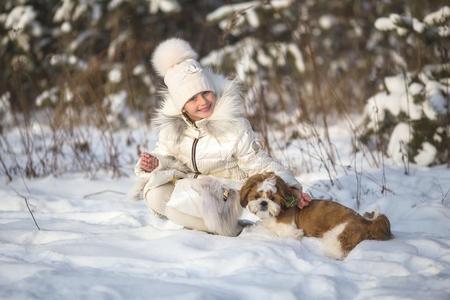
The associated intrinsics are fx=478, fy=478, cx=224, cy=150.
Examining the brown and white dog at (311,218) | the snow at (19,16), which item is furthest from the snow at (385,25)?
the snow at (19,16)

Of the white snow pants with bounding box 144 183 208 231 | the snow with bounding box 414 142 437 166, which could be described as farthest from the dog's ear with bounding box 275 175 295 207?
the snow with bounding box 414 142 437 166

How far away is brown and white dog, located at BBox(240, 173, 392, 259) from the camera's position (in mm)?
2648

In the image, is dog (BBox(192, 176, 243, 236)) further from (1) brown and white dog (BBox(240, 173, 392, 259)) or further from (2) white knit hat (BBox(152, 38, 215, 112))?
(2) white knit hat (BBox(152, 38, 215, 112))

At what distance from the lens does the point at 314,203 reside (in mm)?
2883

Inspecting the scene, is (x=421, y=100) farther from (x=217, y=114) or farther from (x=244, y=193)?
(x=244, y=193)

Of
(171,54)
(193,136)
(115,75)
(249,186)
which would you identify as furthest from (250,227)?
(115,75)

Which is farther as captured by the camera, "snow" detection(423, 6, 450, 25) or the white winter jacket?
"snow" detection(423, 6, 450, 25)

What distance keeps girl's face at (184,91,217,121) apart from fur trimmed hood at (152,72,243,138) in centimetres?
4

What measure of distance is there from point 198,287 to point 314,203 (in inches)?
39.5

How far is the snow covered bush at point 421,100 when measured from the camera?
4418 mm

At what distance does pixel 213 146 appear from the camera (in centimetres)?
309

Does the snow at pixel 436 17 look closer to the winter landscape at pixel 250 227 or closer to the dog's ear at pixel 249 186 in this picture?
the winter landscape at pixel 250 227

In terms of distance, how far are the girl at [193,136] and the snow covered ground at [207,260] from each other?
32 cm

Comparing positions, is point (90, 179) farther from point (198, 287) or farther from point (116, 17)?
point (116, 17)
